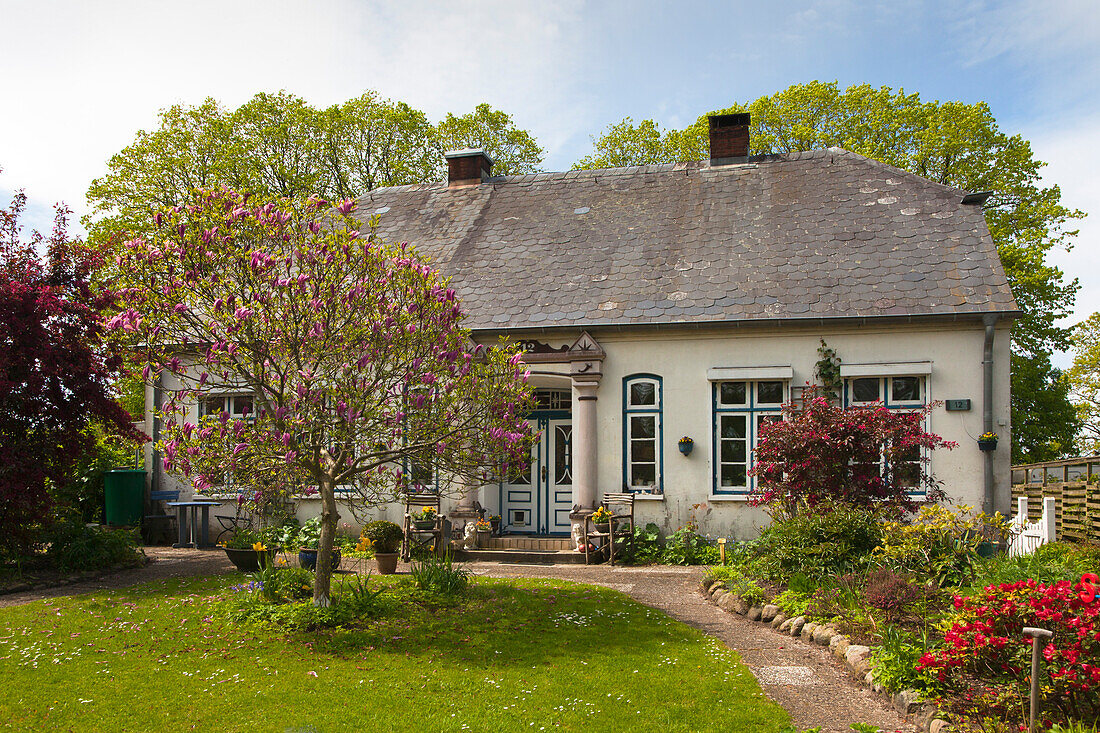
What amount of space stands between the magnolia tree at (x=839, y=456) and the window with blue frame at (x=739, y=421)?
2651 mm

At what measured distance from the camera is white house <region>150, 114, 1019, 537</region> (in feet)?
42.1

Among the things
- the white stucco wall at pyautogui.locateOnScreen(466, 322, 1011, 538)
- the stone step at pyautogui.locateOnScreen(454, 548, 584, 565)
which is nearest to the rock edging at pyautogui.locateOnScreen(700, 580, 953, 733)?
the white stucco wall at pyautogui.locateOnScreen(466, 322, 1011, 538)

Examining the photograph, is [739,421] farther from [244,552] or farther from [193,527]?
[193,527]

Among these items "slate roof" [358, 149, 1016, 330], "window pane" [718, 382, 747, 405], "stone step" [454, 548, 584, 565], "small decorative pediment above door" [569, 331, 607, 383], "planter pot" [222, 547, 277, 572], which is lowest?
"stone step" [454, 548, 584, 565]

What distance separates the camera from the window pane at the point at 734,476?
1358 centimetres

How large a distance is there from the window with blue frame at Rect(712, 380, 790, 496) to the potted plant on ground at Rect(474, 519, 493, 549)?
3951 millimetres

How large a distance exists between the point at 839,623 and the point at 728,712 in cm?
240

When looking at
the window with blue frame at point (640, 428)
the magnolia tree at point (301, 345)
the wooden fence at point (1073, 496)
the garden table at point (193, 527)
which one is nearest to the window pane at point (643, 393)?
the window with blue frame at point (640, 428)

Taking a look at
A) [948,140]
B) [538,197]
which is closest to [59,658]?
[538,197]

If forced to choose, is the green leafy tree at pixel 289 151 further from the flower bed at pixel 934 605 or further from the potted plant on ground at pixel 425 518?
the flower bed at pixel 934 605

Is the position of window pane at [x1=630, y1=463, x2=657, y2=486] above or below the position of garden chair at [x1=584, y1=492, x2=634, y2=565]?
above

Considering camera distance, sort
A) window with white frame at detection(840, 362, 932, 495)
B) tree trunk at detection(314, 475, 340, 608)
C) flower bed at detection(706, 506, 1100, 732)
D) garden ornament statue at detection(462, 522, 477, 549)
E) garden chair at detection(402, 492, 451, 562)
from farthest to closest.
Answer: garden ornament statue at detection(462, 522, 477, 549) → window with white frame at detection(840, 362, 932, 495) → garden chair at detection(402, 492, 451, 562) → tree trunk at detection(314, 475, 340, 608) → flower bed at detection(706, 506, 1100, 732)

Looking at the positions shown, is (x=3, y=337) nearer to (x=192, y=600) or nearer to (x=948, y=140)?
Result: (x=192, y=600)

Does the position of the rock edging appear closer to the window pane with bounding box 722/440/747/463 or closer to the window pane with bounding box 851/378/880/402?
the window pane with bounding box 722/440/747/463
